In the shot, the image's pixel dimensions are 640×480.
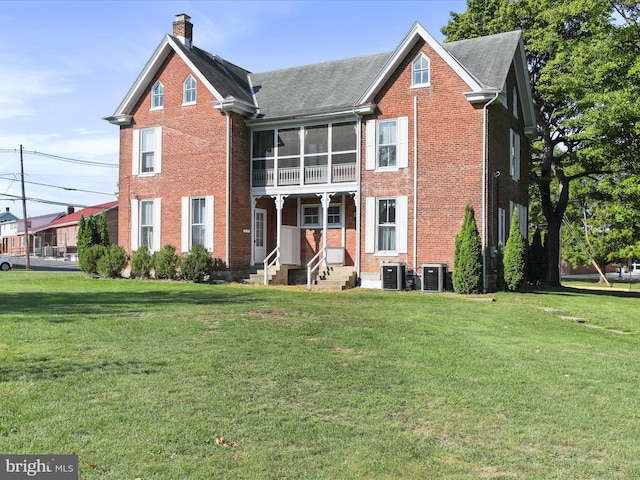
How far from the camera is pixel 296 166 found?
2333 centimetres

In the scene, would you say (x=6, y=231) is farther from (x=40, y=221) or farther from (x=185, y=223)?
(x=185, y=223)

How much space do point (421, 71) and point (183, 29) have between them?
418 inches

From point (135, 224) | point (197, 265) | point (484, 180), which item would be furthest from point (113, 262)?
point (484, 180)

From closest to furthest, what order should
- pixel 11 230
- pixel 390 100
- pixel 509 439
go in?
pixel 509 439, pixel 390 100, pixel 11 230

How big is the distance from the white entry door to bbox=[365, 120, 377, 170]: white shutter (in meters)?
5.54

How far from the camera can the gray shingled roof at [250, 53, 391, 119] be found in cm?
2278

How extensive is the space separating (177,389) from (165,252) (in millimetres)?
16970

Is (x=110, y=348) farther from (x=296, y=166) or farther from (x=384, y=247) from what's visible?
(x=296, y=166)

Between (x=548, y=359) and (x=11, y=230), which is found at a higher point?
(x=11, y=230)

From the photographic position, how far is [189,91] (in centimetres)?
2397

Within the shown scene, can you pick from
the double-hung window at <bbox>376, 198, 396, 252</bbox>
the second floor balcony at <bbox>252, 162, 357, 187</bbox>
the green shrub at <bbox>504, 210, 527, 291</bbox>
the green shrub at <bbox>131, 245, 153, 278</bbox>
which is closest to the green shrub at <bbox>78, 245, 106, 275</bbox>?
the green shrub at <bbox>131, 245, 153, 278</bbox>

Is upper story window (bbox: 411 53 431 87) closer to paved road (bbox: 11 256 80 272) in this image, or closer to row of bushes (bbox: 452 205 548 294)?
row of bushes (bbox: 452 205 548 294)

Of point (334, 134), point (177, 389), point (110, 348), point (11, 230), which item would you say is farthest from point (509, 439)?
point (11, 230)

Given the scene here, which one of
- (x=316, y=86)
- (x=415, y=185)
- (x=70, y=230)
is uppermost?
(x=316, y=86)
